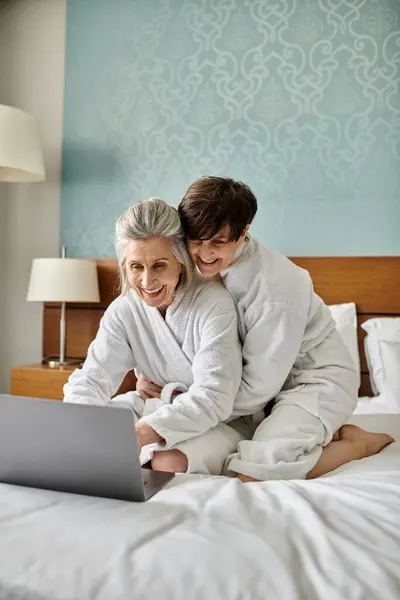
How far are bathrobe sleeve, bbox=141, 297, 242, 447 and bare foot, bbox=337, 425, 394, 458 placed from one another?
432mm

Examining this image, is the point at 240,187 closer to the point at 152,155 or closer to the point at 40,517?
the point at 40,517

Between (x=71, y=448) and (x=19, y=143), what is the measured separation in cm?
237

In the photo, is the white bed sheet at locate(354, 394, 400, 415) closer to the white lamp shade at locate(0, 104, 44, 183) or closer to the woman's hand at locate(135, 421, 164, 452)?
the woman's hand at locate(135, 421, 164, 452)

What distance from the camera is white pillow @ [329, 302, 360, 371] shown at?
290 cm

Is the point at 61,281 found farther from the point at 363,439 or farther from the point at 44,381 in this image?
the point at 363,439

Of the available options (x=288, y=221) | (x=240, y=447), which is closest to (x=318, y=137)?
(x=288, y=221)

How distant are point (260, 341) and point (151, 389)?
0.40 meters

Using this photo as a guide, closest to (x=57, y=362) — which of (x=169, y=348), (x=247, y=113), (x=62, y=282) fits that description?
(x=62, y=282)

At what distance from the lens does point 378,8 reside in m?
3.26

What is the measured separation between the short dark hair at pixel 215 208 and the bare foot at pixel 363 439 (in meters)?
0.69

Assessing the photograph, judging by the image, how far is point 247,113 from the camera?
11.5 feet

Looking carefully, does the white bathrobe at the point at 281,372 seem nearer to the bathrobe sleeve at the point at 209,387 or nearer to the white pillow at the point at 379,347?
the bathrobe sleeve at the point at 209,387

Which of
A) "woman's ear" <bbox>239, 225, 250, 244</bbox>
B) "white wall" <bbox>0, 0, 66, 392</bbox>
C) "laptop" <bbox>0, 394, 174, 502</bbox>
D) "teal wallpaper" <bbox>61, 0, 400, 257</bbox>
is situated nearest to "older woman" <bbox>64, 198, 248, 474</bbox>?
"woman's ear" <bbox>239, 225, 250, 244</bbox>

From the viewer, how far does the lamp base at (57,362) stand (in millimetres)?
3449
